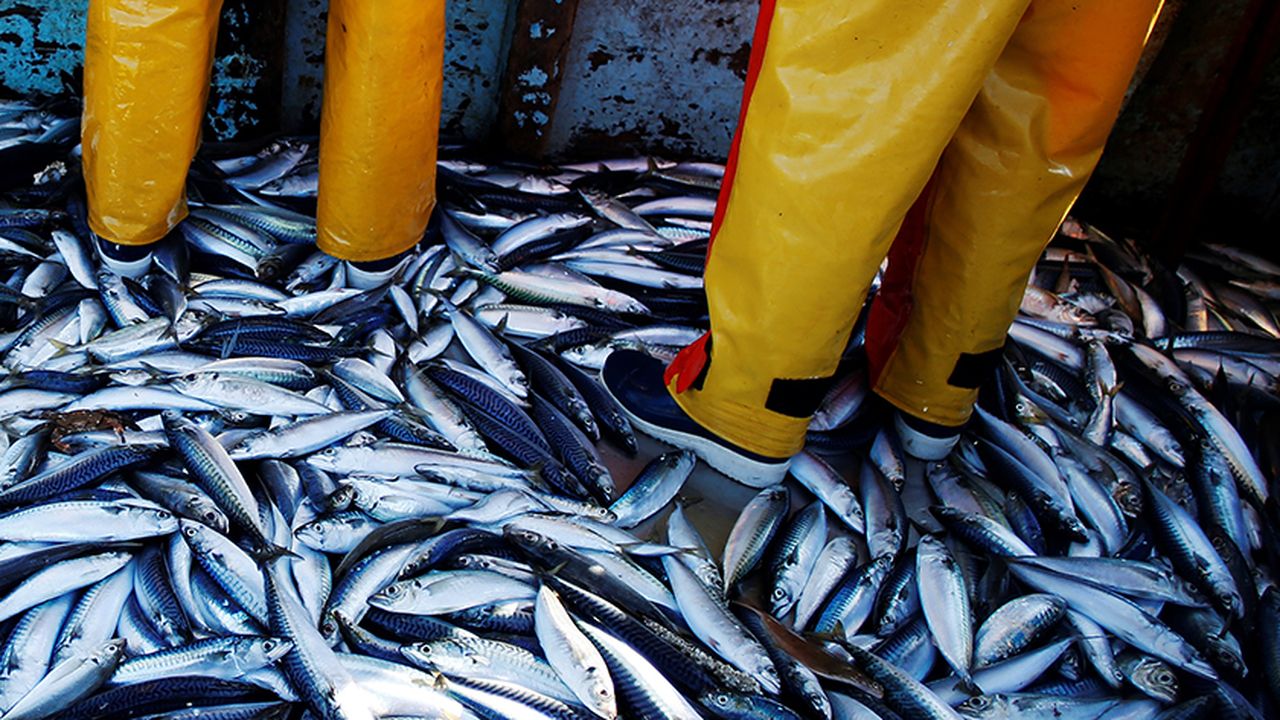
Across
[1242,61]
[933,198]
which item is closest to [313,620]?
[933,198]

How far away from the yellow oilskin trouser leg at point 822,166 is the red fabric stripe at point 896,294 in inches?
19.7

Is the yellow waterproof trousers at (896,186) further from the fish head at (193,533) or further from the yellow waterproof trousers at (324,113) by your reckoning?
the fish head at (193,533)

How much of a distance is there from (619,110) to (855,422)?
1.81 meters

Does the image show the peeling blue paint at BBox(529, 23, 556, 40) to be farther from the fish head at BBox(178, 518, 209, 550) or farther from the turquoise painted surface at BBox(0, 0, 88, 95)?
the fish head at BBox(178, 518, 209, 550)

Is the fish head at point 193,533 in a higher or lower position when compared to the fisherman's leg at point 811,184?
lower

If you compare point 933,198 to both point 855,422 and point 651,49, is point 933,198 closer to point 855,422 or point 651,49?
point 855,422

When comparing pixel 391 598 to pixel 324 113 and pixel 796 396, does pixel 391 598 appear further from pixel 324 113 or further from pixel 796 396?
pixel 324 113

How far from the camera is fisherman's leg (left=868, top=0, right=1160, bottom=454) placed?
2.27 m

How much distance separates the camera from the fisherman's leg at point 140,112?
251 cm

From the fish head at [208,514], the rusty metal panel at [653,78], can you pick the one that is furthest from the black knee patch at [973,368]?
the fish head at [208,514]

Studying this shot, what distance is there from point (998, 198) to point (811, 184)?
63 centimetres

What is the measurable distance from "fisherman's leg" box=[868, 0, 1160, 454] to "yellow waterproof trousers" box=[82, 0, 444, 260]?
4.68 ft

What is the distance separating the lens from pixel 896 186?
2.08m

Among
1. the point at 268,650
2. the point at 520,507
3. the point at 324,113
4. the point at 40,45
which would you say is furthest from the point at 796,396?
the point at 40,45
